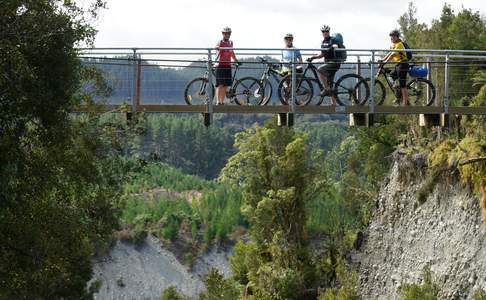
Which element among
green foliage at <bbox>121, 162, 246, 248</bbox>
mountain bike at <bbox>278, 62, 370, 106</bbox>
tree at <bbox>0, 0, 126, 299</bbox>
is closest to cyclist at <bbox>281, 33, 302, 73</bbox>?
mountain bike at <bbox>278, 62, 370, 106</bbox>

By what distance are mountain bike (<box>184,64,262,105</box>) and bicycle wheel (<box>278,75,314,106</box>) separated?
56 cm

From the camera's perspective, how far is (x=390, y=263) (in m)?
25.8

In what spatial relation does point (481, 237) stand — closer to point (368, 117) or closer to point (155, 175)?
point (368, 117)

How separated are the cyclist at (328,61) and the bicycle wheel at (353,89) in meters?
0.19

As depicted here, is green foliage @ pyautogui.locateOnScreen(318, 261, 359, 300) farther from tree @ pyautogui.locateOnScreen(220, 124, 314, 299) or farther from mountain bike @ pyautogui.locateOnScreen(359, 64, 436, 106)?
mountain bike @ pyautogui.locateOnScreen(359, 64, 436, 106)

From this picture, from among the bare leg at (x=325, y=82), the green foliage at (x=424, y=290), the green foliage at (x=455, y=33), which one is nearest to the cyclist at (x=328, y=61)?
the bare leg at (x=325, y=82)

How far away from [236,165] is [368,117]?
75.6 ft

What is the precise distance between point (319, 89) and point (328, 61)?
83 cm

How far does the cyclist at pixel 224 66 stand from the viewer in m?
17.1

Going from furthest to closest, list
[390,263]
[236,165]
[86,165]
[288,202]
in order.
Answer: [236,165]
[288,202]
[390,263]
[86,165]

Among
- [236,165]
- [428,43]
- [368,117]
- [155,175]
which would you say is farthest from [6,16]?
[155,175]

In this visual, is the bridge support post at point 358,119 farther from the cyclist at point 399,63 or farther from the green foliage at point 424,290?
the green foliage at point 424,290

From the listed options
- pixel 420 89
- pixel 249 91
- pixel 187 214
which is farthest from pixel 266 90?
pixel 187 214

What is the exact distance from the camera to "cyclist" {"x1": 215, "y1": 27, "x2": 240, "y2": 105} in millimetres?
17111
